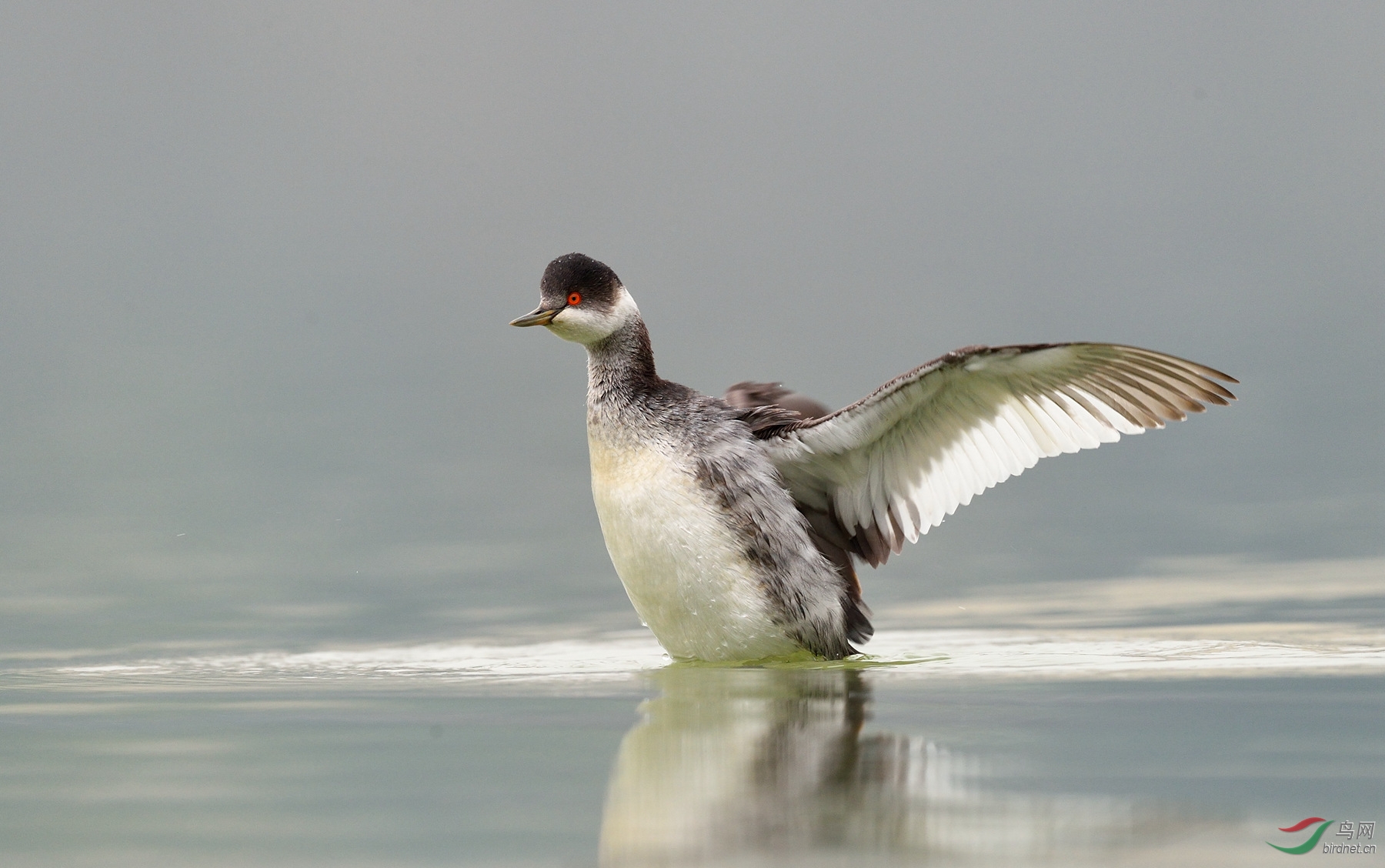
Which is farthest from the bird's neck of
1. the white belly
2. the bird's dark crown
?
the white belly

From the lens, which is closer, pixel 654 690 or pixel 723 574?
pixel 654 690

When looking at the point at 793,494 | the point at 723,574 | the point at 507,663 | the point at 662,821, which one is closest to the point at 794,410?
the point at 793,494

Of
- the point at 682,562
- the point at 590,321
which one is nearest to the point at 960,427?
the point at 682,562

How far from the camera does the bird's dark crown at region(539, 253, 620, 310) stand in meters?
7.91

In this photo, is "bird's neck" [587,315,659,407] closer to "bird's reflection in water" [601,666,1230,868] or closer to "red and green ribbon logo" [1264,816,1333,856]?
"bird's reflection in water" [601,666,1230,868]

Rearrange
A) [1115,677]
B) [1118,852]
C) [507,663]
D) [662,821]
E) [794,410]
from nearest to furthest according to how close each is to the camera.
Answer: [1118,852] < [662,821] < [1115,677] < [507,663] < [794,410]

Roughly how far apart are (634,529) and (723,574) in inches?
22.0

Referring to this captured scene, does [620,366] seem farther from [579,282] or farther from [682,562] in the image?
[682,562]

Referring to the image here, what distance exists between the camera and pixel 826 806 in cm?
388

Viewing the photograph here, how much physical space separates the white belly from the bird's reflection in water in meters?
1.80

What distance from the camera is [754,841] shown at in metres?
3.59

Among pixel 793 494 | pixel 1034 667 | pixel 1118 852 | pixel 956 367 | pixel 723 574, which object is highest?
pixel 956 367

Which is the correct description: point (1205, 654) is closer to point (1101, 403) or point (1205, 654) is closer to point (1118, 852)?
point (1101, 403)

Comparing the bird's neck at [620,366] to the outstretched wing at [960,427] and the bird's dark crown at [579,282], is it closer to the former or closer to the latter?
the bird's dark crown at [579,282]
